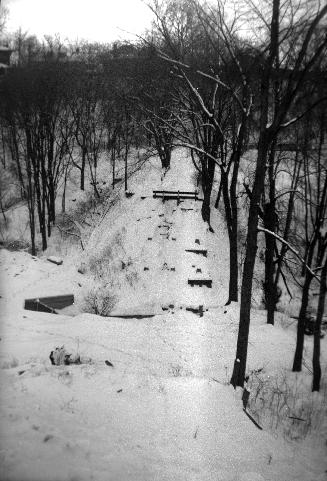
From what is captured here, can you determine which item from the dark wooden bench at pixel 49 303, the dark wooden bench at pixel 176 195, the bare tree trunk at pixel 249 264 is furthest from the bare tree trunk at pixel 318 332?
the dark wooden bench at pixel 176 195

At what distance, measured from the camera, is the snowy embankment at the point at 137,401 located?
13.6ft

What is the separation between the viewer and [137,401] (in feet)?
18.1

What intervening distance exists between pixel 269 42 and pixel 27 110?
1836 centimetres

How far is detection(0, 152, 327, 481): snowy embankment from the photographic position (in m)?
4.14

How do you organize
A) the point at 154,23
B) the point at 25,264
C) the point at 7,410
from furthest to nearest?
the point at 25,264, the point at 154,23, the point at 7,410

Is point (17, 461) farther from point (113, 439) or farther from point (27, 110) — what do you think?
point (27, 110)

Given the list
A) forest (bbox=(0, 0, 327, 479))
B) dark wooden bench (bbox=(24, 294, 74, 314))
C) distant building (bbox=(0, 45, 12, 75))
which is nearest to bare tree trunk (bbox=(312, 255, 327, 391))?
forest (bbox=(0, 0, 327, 479))

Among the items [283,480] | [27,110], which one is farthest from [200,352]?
[27,110]

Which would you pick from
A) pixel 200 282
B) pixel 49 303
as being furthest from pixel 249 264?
pixel 200 282

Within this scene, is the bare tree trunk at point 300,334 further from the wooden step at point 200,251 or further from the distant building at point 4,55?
the distant building at point 4,55

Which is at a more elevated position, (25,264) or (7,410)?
(7,410)

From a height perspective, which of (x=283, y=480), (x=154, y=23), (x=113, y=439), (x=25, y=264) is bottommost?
(x=25, y=264)

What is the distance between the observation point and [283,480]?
15.1 ft

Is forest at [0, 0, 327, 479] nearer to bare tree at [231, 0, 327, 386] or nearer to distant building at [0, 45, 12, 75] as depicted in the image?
bare tree at [231, 0, 327, 386]
